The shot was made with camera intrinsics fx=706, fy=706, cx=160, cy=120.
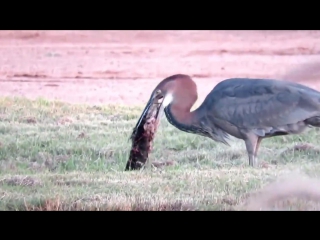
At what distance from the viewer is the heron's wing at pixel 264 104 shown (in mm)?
5250

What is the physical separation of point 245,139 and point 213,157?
29 centimetres

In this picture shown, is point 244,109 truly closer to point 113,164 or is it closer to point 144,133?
point 144,133

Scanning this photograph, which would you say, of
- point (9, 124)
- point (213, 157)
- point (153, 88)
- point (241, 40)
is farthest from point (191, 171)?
point (9, 124)

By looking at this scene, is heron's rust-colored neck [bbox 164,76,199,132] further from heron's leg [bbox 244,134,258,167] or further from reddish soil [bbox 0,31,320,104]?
heron's leg [bbox 244,134,258,167]

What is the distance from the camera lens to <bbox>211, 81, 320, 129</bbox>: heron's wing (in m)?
5.25

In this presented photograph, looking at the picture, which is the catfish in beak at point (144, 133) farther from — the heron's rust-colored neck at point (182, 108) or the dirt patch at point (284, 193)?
the dirt patch at point (284, 193)

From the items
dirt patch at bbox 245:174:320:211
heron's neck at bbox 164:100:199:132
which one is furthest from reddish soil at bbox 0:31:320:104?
dirt patch at bbox 245:174:320:211

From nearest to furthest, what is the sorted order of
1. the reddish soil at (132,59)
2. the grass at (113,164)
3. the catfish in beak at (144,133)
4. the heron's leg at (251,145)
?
the grass at (113,164) < the heron's leg at (251,145) < the catfish in beak at (144,133) < the reddish soil at (132,59)

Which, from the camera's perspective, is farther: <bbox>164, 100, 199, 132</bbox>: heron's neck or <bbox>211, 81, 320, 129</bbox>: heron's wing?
<bbox>164, 100, 199, 132</bbox>: heron's neck

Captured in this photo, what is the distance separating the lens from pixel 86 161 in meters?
5.48

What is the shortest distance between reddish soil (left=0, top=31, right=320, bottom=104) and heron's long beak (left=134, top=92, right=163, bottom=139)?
8 centimetres

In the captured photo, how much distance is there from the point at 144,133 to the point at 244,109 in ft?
2.63

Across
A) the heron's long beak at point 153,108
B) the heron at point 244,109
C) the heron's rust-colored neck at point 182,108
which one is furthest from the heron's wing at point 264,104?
the heron's long beak at point 153,108

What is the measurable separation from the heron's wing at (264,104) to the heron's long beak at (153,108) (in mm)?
433
